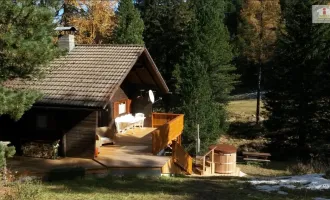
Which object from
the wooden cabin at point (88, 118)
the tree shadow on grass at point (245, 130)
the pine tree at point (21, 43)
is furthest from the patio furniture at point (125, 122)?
the tree shadow on grass at point (245, 130)

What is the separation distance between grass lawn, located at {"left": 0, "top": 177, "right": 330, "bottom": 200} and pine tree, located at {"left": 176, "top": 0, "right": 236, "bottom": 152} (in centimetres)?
967

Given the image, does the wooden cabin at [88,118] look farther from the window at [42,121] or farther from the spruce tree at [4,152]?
the spruce tree at [4,152]

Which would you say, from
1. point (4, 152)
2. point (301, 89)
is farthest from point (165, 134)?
point (301, 89)

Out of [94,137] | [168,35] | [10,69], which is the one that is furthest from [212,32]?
[10,69]

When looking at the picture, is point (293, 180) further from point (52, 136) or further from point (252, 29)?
point (252, 29)

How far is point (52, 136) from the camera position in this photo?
51.8 ft

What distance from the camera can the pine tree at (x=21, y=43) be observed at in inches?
341

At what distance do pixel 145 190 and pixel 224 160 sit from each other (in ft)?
29.3

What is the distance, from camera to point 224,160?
19.7m

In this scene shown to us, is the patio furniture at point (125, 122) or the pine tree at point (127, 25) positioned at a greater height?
the pine tree at point (127, 25)

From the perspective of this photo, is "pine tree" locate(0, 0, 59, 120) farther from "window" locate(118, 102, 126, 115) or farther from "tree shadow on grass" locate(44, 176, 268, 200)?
"window" locate(118, 102, 126, 115)

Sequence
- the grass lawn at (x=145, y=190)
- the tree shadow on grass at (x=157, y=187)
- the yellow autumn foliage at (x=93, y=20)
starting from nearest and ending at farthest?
the grass lawn at (x=145, y=190), the tree shadow on grass at (x=157, y=187), the yellow autumn foliage at (x=93, y=20)

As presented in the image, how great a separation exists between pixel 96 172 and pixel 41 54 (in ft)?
19.9

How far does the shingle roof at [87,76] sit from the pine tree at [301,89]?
1474cm
